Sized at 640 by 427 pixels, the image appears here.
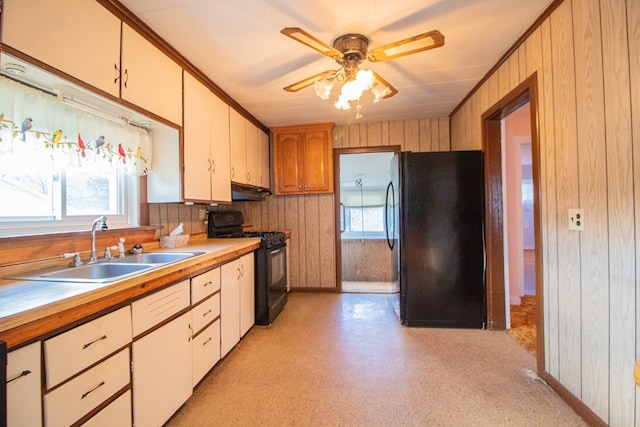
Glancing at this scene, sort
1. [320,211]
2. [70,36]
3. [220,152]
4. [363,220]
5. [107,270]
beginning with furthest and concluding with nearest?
[363,220]
[320,211]
[220,152]
[107,270]
[70,36]

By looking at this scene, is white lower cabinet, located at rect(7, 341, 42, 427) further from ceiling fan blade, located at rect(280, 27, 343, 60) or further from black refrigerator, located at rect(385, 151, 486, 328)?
black refrigerator, located at rect(385, 151, 486, 328)

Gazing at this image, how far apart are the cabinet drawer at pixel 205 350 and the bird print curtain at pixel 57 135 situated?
124 centimetres

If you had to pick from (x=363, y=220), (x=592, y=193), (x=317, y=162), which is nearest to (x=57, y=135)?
(x=317, y=162)

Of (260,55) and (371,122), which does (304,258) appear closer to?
(371,122)

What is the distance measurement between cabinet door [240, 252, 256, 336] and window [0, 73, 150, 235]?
94cm

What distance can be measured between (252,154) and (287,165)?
1.79 ft

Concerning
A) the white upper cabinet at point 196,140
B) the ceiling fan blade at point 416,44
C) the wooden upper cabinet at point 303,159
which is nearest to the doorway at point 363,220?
the wooden upper cabinet at point 303,159

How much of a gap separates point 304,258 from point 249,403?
2369 mm

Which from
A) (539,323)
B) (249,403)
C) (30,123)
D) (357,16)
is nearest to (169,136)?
(30,123)

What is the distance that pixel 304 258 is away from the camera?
398 centimetres

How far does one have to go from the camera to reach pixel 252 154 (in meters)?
3.40

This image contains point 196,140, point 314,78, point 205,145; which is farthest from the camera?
point 205,145

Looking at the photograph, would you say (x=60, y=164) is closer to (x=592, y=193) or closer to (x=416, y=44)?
(x=416, y=44)

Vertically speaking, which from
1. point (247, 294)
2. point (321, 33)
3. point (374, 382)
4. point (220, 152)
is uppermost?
point (321, 33)
